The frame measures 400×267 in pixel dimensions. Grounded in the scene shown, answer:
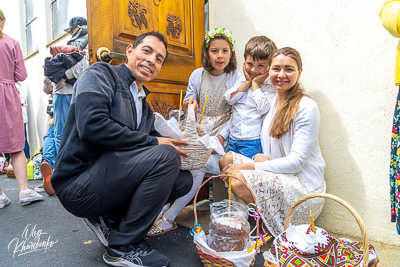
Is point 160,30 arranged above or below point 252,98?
above

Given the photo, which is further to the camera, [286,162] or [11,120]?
[11,120]

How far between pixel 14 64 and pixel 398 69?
302cm

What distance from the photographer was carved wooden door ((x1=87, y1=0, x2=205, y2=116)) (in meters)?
1.65

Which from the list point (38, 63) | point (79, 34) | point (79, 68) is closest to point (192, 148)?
point (79, 68)

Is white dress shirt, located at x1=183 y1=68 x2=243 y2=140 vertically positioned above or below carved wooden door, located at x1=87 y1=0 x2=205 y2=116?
below

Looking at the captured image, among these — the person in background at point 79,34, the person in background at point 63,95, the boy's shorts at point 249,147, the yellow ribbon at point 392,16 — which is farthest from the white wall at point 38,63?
the yellow ribbon at point 392,16

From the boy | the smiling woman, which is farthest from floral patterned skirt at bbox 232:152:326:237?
the boy

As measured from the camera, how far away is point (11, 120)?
234cm

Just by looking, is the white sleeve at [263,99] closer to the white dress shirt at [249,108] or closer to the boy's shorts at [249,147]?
the white dress shirt at [249,108]

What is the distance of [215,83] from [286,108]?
67cm

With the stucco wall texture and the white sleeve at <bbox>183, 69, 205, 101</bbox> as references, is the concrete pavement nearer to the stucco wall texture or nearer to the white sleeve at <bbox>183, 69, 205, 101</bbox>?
the stucco wall texture

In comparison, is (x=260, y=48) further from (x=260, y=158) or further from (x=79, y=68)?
(x=79, y=68)

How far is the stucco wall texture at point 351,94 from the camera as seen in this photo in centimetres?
153

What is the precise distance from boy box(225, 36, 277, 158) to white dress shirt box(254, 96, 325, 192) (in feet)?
0.79
